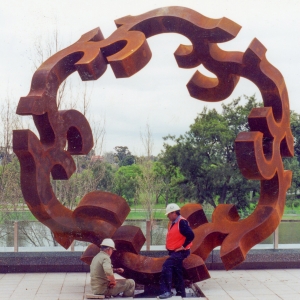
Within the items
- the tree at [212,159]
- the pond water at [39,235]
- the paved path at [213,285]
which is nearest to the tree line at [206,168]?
the tree at [212,159]

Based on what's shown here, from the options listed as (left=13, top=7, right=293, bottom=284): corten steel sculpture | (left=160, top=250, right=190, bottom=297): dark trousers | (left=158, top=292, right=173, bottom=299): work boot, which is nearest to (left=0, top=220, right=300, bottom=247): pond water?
(left=13, top=7, right=293, bottom=284): corten steel sculpture

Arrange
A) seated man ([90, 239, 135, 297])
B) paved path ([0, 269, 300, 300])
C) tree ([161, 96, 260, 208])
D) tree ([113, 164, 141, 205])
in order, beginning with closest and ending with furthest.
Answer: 1. seated man ([90, 239, 135, 297])
2. paved path ([0, 269, 300, 300])
3. tree ([113, 164, 141, 205])
4. tree ([161, 96, 260, 208])

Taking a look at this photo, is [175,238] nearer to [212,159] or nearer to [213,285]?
[213,285]

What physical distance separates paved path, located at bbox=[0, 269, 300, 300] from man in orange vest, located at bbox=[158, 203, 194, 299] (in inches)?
13.6

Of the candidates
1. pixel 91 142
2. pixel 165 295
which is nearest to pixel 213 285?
pixel 165 295

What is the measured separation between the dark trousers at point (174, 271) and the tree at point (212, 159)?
17.4 metres

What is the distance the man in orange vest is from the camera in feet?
27.9

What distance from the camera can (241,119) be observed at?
26.8 metres

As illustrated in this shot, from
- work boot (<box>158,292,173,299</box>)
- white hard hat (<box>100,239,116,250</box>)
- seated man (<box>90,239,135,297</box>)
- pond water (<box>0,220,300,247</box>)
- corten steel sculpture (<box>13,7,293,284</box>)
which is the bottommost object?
pond water (<box>0,220,300,247</box>)

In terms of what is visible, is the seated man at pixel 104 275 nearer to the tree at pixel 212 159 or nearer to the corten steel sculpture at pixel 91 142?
the corten steel sculpture at pixel 91 142

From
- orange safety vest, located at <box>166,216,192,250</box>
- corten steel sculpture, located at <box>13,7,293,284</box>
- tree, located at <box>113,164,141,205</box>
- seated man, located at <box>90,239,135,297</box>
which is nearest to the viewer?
seated man, located at <box>90,239,135,297</box>

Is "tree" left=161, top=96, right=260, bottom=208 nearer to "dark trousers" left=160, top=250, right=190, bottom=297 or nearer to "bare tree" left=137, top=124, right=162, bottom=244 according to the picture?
"bare tree" left=137, top=124, right=162, bottom=244

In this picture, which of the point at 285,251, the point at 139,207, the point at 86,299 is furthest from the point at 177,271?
the point at 139,207

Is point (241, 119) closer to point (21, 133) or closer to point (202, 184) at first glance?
point (202, 184)
